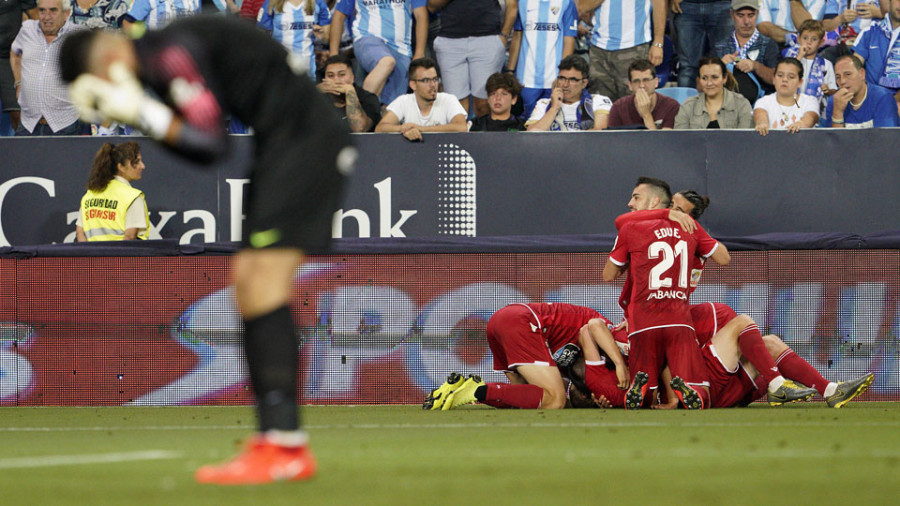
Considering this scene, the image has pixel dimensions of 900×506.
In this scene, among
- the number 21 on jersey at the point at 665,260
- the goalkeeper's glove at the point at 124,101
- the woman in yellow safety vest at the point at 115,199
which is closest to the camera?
the goalkeeper's glove at the point at 124,101

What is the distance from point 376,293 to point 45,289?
266 cm

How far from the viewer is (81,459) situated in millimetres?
4875

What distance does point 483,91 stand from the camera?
1251 cm

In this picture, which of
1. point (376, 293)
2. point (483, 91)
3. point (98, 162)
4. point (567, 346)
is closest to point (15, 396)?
point (98, 162)

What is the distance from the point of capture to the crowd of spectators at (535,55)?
38.6 ft

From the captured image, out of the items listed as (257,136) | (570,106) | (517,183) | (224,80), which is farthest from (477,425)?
(570,106)

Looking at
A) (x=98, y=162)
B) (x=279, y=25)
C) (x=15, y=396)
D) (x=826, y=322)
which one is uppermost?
(x=279, y=25)

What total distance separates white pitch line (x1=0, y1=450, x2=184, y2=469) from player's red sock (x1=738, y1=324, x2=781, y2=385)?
16.1ft

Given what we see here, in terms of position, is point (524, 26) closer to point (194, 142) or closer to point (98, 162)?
point (98, 162)

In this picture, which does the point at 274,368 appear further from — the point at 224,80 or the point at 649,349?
the point at 649,349

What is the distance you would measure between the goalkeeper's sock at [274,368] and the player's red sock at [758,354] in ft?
18.1

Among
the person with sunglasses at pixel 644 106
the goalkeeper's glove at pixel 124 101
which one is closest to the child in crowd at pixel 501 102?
the person with sunglasses at pixel 644 106

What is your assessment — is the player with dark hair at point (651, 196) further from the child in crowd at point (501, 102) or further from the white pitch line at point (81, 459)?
the white pitch line at point (81, 459)

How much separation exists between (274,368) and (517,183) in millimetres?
Result: 7360
